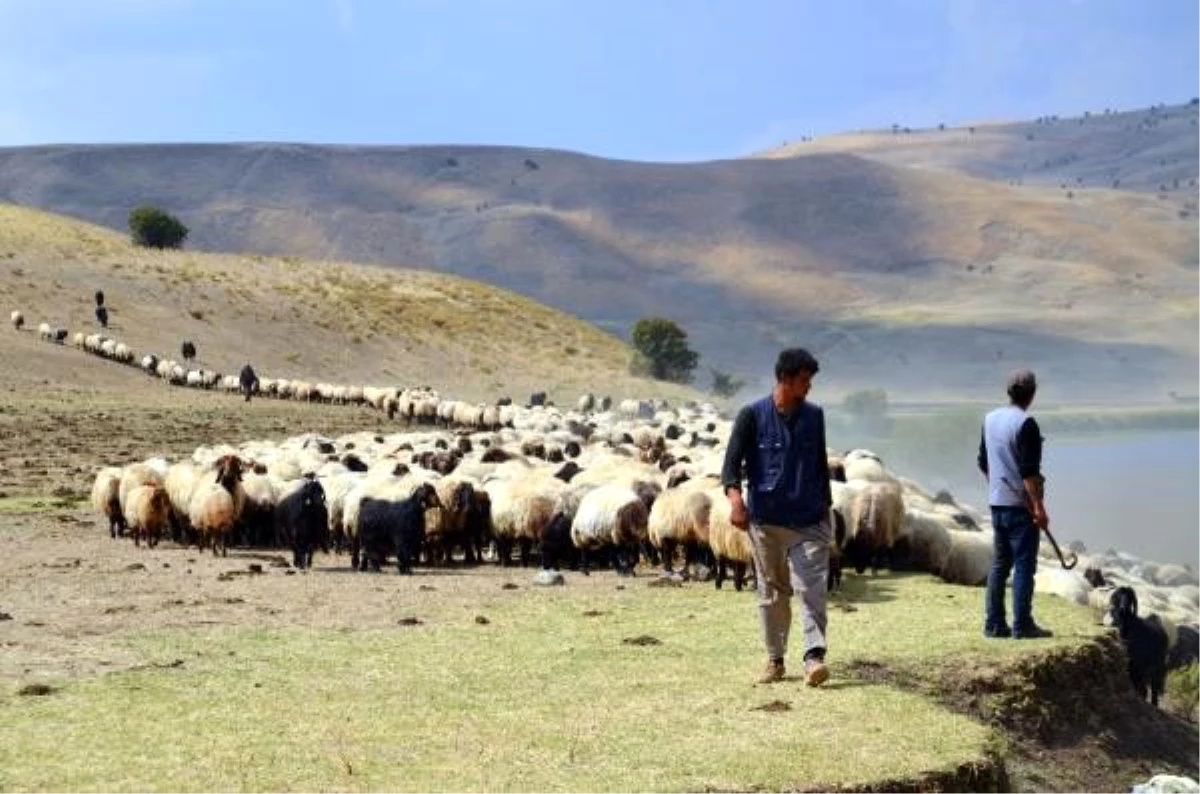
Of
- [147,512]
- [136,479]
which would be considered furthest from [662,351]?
[147,512]

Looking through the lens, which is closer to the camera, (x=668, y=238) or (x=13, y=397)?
(x=13, y=397)

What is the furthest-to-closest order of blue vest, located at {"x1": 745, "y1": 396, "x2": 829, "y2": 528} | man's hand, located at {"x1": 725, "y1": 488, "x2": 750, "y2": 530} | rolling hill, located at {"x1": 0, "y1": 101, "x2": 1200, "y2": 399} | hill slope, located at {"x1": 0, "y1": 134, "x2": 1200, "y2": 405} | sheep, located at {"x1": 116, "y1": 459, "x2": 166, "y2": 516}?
1. hill slope, located at {"x1": 0, "y1": 134, "x2": 1200, "y2": 405}
2. rolling hill, located at {"x1": 0, "y1": 101, "x2": 1200, "y2": 399}
3. sheep, located at {"x1": 116, "y1": 459, "x2": 166, "y2": 516}
4. blue vest, located at {"x1": 745, "y1": 396, "x2": 829, "y2": 528}
5. man's hand, located at {"x1": 725, "y1": 488, "x2": 750, "y2": 530}

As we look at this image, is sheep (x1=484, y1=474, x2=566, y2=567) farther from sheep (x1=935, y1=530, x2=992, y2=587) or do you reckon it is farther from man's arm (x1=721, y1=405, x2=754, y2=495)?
man's arm (x1=721, y1=405, x2=754, y2=495)

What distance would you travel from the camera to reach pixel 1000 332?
12044cm

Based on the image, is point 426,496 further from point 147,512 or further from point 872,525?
point 872,525

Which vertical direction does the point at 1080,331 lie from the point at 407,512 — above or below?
above

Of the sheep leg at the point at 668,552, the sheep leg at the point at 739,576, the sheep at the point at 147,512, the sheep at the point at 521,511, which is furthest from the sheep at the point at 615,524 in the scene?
the sheep at the point at 147,512

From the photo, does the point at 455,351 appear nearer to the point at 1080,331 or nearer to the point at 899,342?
the point at 899,342

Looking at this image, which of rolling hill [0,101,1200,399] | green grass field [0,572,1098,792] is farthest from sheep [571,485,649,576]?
rolling hill [0,101,1200,399]

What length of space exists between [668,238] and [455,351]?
376ft

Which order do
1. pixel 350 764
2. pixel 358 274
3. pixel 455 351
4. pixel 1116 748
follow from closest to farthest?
pixel 350 764, pixel 1116 748, pixel 455 351, pixel 358 274

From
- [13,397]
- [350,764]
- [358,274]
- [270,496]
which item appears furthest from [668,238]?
[350,764]

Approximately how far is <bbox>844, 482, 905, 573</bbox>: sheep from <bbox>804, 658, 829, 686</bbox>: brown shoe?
5608 millimetres

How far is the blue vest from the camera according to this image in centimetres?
909
